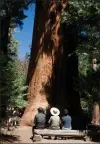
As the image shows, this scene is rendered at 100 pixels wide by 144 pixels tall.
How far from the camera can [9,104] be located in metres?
15.3

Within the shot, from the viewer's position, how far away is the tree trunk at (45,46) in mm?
20500

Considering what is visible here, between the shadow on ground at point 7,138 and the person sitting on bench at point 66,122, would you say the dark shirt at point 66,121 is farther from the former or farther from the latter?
the shadow on ground at point 7,138

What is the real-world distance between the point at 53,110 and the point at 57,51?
475cm

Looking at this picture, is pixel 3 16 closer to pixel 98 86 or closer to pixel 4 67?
pixel 4 67

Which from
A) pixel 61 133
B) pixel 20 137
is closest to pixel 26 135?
pixel 20 137

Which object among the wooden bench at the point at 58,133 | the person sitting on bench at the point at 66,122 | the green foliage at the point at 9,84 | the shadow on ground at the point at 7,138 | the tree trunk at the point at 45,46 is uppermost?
the tree trunk at the point at 45,46

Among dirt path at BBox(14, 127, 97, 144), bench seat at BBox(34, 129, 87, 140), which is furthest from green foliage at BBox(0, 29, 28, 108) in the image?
dirt path at BBox(14, 127, 97, 144)

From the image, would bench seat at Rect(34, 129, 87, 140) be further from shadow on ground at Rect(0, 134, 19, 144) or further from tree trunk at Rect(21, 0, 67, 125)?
tree trunk at Rect(21, 0, 67, 125)

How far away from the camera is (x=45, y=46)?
20.9 metres

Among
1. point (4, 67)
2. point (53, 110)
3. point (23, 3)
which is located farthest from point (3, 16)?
point (53, 110)

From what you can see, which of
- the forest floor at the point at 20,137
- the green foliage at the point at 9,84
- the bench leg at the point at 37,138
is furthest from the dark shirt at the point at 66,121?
the green foliage at the point at 9,84

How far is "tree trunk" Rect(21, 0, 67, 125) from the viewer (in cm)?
2050

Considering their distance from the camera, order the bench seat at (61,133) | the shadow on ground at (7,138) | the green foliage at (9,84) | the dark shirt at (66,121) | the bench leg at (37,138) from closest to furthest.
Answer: the green foliage at (9,84)
the shadow on ground at (7,138)
the bench leg at (37,138)
the bench seat at (61,133)
the dark shirt at (66,121)

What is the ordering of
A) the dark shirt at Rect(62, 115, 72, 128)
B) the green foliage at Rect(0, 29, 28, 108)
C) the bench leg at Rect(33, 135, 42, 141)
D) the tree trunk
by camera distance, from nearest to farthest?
the green foliage at Rect(0, 29, 28, 108) < the bench leg at Rect(33, 135, 42, 141) < the dark shirt at Rect(62, 115, 72, 128) < the tree trunk
